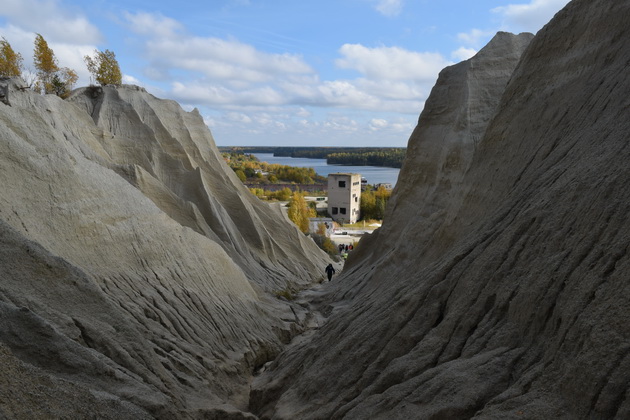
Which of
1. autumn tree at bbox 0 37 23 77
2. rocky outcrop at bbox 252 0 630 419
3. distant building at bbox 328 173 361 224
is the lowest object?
distant building at bbox 328 173 361 224

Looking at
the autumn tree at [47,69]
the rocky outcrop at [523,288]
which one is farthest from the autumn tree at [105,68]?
the rocky outcrop at [523,288]

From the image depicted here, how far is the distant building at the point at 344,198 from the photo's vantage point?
6688 cm

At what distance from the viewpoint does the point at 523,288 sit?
875 centimetres

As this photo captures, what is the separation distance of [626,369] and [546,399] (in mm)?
1068

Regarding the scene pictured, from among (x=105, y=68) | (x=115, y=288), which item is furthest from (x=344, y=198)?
(x=115, y=288)

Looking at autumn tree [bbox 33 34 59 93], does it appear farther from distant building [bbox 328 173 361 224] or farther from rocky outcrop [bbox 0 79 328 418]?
A: distant building [bbox 328 173 361 224]

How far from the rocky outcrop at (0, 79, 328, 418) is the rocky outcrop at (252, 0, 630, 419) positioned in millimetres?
2117

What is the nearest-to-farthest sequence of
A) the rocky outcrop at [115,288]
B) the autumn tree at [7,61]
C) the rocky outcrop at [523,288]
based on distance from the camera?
the rocky outcrop at [523,288] → the rocky outcrop at [115,288] → the autumn tree at [7,61]

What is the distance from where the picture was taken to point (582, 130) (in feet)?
36.1

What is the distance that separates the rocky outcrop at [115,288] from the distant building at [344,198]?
40070mm

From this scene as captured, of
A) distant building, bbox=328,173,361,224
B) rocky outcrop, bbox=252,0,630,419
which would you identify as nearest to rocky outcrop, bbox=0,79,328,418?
rocky outcrop, bbox=252,0,630,419

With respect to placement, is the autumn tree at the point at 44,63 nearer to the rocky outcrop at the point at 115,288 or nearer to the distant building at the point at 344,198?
the rocky outcrop at the point at 115,288

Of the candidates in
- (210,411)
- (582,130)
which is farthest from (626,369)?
(210,411)

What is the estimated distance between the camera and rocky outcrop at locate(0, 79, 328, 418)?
9797 mm
